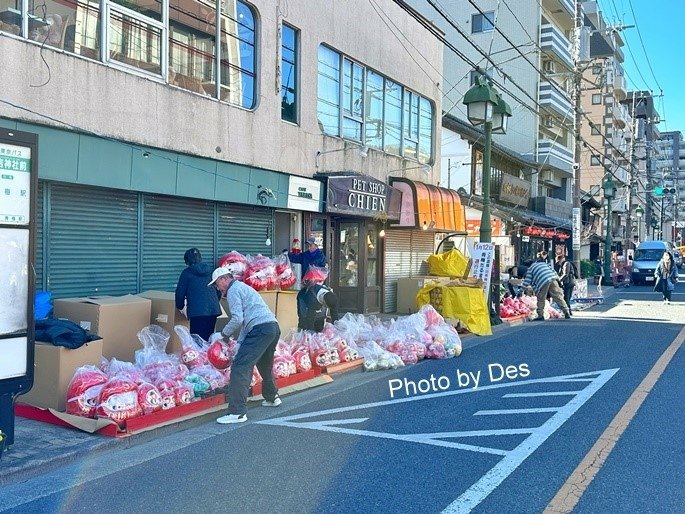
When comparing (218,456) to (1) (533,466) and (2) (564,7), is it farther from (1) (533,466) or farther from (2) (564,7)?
(2) (564,7)

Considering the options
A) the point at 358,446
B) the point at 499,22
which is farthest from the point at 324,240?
the point at 499,22

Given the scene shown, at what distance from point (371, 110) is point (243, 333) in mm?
10367

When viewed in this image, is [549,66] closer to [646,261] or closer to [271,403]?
[646,261]

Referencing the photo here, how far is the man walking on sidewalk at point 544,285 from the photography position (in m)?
16.3

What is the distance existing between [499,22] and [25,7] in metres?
33.5

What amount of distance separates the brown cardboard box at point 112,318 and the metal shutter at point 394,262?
9.04m

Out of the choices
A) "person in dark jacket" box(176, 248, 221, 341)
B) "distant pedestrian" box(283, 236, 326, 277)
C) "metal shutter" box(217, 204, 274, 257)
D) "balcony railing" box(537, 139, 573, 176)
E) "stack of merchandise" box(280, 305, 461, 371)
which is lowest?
"stack of merchandise" box(280, 305, 461, 371)

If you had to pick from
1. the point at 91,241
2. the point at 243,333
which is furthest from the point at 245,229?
the point at 243,333

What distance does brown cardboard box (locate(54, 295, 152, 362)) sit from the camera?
7.79 meters

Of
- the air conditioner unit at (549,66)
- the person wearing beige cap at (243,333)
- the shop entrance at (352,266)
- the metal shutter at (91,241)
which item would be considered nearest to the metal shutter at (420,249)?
the shop entrance at (352,266)

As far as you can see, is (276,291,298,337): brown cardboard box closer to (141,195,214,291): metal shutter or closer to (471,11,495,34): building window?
(141,195,214,291): metal shutter

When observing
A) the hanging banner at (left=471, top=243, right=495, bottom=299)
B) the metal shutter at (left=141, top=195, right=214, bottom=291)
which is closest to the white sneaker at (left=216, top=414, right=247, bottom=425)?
the metal shutter at (left=141, top=195, right=214, bottom=291)

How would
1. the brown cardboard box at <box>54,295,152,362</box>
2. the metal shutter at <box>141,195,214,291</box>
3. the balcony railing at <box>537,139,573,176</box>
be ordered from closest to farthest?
the brown cardboard box at <box>54,295,152,362</box> → the metal shutter at <box>141,195,214,291</box> → the balcony railing at <box>537,139,573,176</box>

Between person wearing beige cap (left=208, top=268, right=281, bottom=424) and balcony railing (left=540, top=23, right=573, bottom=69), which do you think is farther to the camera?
balcony railing (left=540, top=23, right=573, bottom=69)
